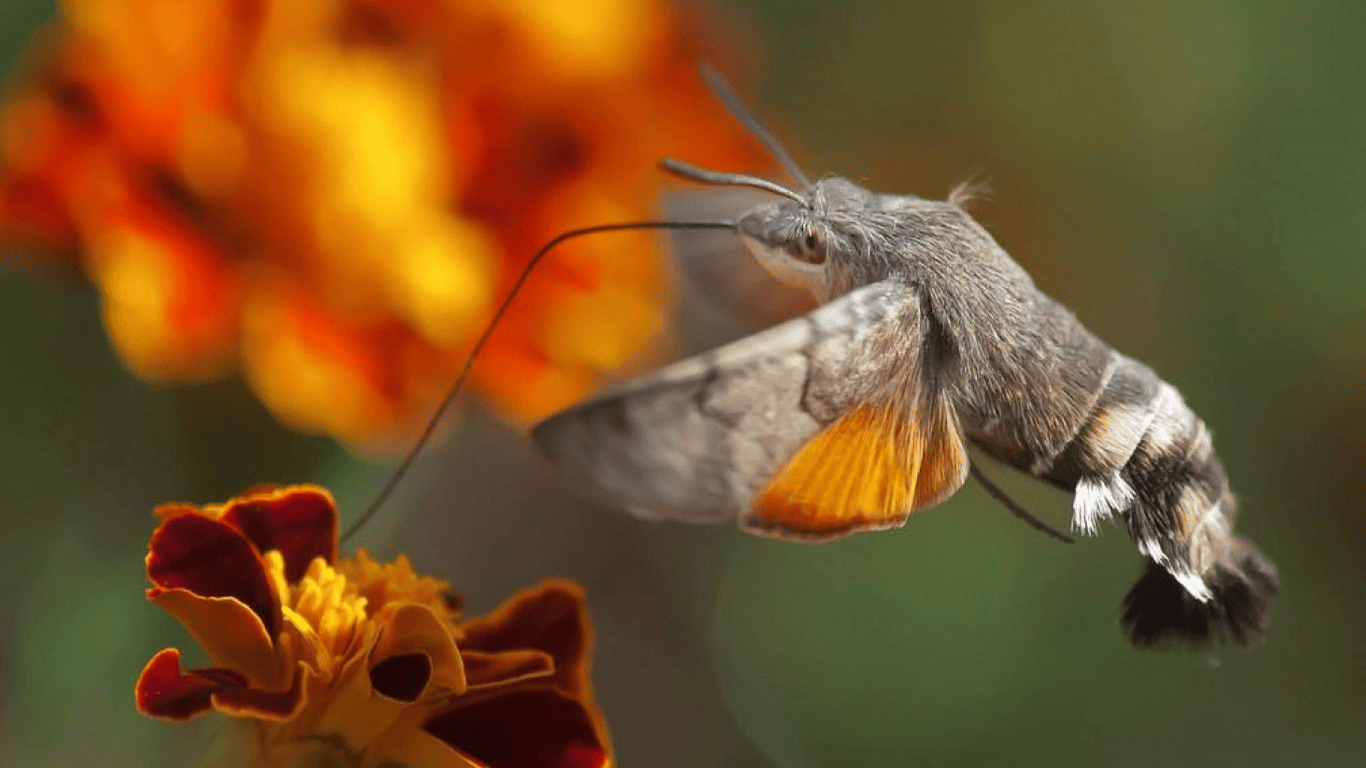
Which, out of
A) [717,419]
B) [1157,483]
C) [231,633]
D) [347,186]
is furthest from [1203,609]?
[347,186]

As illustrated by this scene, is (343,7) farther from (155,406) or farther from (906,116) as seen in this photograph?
(906,116)

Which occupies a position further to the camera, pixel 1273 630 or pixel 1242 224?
pixel 1242 224

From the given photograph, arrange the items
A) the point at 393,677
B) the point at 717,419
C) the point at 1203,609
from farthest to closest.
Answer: the point at 1203,609, the point at 393,677, the point at 717,419

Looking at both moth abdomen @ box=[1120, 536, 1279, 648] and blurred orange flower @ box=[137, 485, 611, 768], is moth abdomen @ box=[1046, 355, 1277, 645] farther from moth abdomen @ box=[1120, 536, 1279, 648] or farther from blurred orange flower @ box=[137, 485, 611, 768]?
blurred orange flower @ box=[137, 485, 611, 768]

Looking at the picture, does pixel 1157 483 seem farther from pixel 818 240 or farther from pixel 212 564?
pixel 212 564

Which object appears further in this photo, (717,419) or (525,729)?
(525,729)

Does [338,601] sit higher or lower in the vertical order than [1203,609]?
lower

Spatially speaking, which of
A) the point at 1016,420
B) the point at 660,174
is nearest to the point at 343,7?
the point at 660,174
